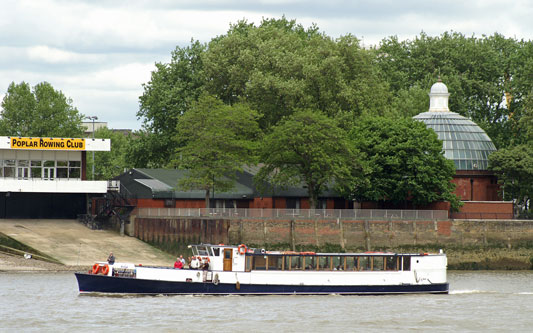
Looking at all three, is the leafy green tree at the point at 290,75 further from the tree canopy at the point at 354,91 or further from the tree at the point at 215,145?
the tree at the point at 215,145

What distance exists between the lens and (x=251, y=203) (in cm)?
10244

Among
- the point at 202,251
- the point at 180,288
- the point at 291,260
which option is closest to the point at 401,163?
the point at 291,260

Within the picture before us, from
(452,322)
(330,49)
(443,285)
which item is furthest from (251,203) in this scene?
(452,322)

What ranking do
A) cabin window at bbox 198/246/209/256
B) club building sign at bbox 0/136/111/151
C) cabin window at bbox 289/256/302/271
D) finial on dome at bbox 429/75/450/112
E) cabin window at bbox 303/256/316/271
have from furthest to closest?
finial on dome at bbox 429/75/450/112 < club building sign at bbox 0/136/111/151 < cabin window at bbox 303/256/316/271 < cabin window at bbox 289/256/302/271 < cabin window at bbox 198/246/209/256

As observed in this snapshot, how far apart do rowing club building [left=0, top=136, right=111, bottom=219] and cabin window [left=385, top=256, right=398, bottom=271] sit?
3514 cm

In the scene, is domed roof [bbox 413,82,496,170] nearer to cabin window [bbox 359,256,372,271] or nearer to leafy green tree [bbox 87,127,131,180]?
cabin window [bbox 359,256,372,271]

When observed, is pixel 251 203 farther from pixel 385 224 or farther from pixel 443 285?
pixel 443 285

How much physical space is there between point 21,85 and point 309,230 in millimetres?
57740

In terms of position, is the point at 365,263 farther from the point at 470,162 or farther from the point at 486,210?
the point at 470,162

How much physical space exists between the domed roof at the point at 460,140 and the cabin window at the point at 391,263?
38739 millimetres

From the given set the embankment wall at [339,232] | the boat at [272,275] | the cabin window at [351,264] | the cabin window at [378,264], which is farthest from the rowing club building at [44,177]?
the cabin window at [378,264]

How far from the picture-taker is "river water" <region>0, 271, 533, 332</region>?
57594mm

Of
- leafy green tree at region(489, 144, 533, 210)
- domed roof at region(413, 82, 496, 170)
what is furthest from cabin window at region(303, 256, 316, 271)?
leafy green tree at region(489, 144, 533, 210)

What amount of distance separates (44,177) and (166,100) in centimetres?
2453
